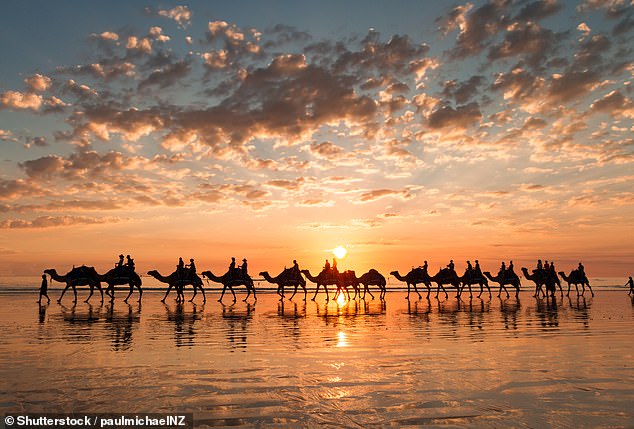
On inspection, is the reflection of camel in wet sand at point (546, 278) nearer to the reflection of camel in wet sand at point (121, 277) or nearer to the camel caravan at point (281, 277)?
the camel caravan at point (281, 277)

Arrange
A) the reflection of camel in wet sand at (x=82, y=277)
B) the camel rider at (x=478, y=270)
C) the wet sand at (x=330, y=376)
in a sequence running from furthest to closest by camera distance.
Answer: the camel rider at (x=478, y=270), the reflection of camel in wet sand at (x=82, y=277), the wet sand at (x=330, y=376)

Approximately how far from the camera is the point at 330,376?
748cm

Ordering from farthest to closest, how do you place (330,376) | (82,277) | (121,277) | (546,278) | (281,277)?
(546,278)
(281,277)
(121,277)
(82,277)
(330,376)

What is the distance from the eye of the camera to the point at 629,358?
9.18 metres

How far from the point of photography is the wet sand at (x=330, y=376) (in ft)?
18.2

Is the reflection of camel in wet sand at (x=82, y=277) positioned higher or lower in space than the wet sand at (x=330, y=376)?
higher

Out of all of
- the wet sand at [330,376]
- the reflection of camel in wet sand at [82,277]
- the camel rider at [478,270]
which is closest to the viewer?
the wet sand at [330,376]

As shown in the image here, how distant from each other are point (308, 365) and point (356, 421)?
3271 mm

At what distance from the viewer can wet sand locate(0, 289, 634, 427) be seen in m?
5.54

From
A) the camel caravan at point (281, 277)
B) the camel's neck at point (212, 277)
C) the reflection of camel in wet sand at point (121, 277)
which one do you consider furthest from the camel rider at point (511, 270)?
the reflection of camel in wet sand at point (121, 277)

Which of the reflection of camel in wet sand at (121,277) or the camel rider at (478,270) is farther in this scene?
the camel rider at (478,270)

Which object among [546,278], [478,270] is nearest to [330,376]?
[478,270]

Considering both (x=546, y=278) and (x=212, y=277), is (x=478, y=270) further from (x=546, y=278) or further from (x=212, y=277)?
(x=212, y=277)

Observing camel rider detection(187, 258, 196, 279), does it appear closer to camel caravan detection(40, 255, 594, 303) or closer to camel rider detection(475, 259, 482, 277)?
camel caravan detection(40, 255, 594, 303)
